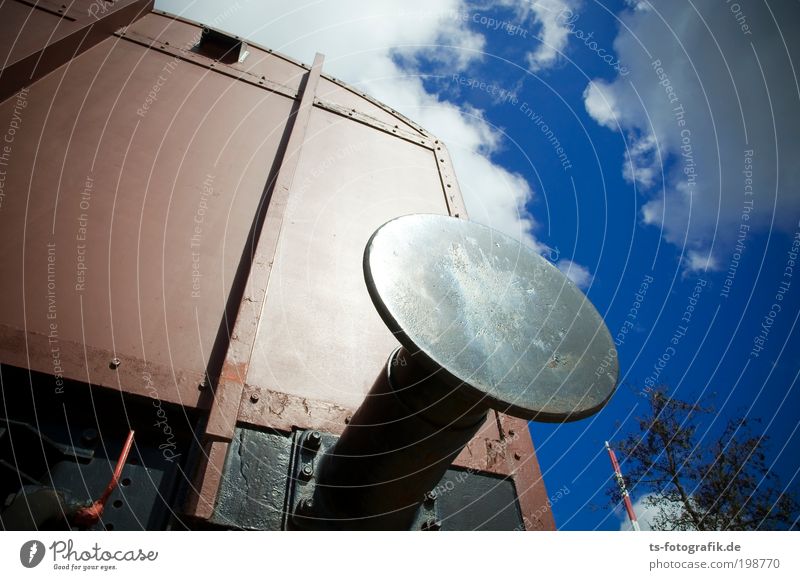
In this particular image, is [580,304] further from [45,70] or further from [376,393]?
[45,70]

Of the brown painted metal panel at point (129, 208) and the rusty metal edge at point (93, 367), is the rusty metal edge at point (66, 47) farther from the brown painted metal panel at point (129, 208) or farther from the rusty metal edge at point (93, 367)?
the rusty metal edge at point (93, 367)

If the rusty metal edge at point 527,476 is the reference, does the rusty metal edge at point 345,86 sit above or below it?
above

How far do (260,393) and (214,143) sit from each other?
2.18 metres

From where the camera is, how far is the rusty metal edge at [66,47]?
9.48 feet

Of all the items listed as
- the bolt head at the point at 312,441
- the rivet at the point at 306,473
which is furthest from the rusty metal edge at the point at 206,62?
the rivet at the point at 306,473

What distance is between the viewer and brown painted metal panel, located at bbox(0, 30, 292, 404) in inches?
91.0

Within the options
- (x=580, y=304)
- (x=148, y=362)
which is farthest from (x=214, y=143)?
(x=580, y=304)

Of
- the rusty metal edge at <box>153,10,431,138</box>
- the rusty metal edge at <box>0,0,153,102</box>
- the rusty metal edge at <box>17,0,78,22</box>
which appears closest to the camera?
the rusty metal edge at <box>0,0,153,102</box>
